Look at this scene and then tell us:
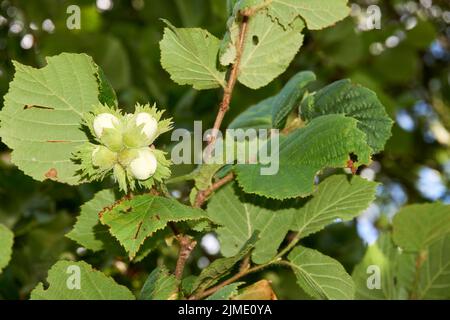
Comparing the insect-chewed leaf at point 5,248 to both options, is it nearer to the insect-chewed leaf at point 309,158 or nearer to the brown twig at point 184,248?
the brown twig at point 184,248

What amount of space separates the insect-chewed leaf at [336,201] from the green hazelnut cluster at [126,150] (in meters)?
0.52

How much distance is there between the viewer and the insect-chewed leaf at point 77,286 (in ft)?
4.46

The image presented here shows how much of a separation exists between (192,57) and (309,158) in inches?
16.7

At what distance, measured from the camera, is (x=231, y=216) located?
167 centimetres

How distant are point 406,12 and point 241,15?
359cm

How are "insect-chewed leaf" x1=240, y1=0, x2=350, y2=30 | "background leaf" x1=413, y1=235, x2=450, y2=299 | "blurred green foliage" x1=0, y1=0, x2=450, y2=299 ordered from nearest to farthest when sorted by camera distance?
1. "insect-chewed leaf" x1=240, y1=0, x2=350, y2=30
2. "background leaf" x1=413, y1=235, x2=450, y2=299
3. "blurred green foliage" x1=0, y1=0, x2=450, y2=299

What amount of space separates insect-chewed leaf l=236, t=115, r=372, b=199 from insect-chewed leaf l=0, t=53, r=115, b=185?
434 millimetres

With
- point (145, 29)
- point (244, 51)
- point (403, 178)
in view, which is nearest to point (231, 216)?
point (244, 51)

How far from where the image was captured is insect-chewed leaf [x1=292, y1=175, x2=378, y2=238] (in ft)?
5.34

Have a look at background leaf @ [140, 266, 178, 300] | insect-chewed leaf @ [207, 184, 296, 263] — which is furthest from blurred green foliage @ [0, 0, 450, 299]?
background leaf @ [140, 266, 178, 300]

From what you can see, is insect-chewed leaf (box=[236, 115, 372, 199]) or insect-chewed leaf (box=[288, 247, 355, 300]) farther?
insect-chewed leaf (box=[288, 247, 355, 300])

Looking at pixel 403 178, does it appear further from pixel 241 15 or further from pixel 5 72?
pixel 241 15

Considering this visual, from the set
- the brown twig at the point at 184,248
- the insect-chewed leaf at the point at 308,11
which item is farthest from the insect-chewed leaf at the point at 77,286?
the insect-chewed leaf at the point at 308,11

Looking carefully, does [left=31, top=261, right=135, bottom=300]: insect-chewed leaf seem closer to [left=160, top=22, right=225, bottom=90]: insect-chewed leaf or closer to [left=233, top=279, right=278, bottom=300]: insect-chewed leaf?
[left=233, top=279, right=278, bottom=300]: insect-chewed leaf
